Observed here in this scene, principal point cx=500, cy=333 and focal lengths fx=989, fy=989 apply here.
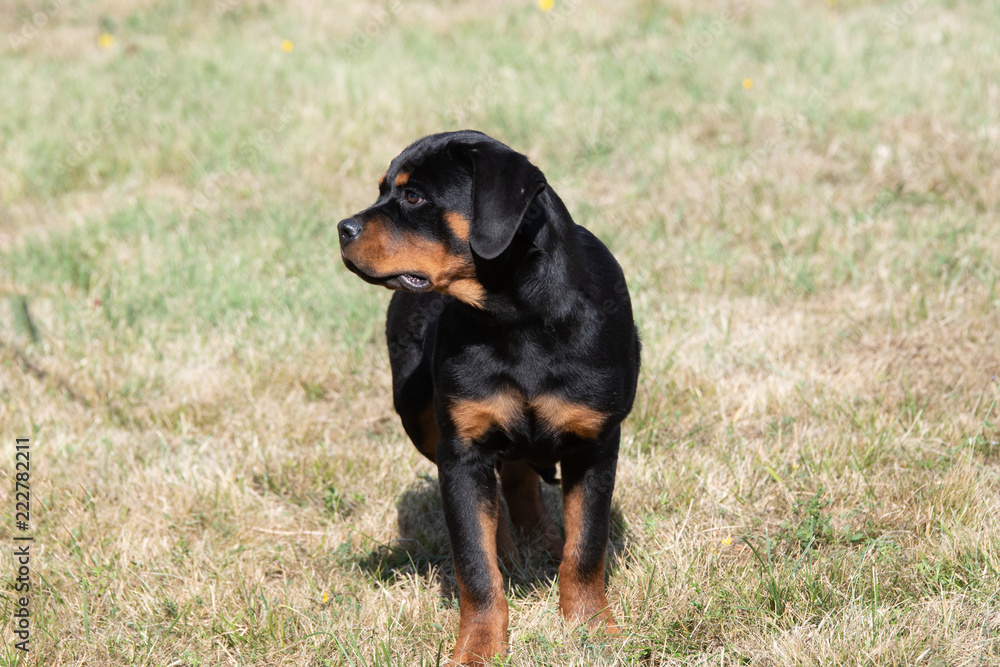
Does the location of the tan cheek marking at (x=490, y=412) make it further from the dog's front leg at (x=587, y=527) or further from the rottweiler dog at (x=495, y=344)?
the dog's front leg at (x=587, y=527)

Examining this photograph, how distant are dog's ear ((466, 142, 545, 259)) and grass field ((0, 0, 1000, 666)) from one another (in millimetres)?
1162

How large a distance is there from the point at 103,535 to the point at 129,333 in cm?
169

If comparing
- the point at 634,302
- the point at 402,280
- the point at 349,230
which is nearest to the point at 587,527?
the point at 402,280

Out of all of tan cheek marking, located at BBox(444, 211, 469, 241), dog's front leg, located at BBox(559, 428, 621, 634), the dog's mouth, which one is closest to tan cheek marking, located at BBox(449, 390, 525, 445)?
dog's front leg, located at BBox(559, 428, 621, 634)

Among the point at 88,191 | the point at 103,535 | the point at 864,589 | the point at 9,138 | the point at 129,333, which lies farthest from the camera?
the point at 9,138

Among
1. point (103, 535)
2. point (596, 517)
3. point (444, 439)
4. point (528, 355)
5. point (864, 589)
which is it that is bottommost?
point (103, 535)

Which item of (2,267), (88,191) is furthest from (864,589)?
(88,191)

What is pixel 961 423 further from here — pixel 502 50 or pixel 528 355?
pixel 502 50

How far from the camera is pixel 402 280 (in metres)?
2.74

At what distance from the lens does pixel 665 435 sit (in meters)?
4.00

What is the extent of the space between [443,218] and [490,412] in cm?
56

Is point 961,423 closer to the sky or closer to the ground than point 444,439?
closer to the ground

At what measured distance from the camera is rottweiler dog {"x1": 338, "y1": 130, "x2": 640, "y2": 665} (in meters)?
2.72

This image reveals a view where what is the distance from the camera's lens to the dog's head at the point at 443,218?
2.63m
